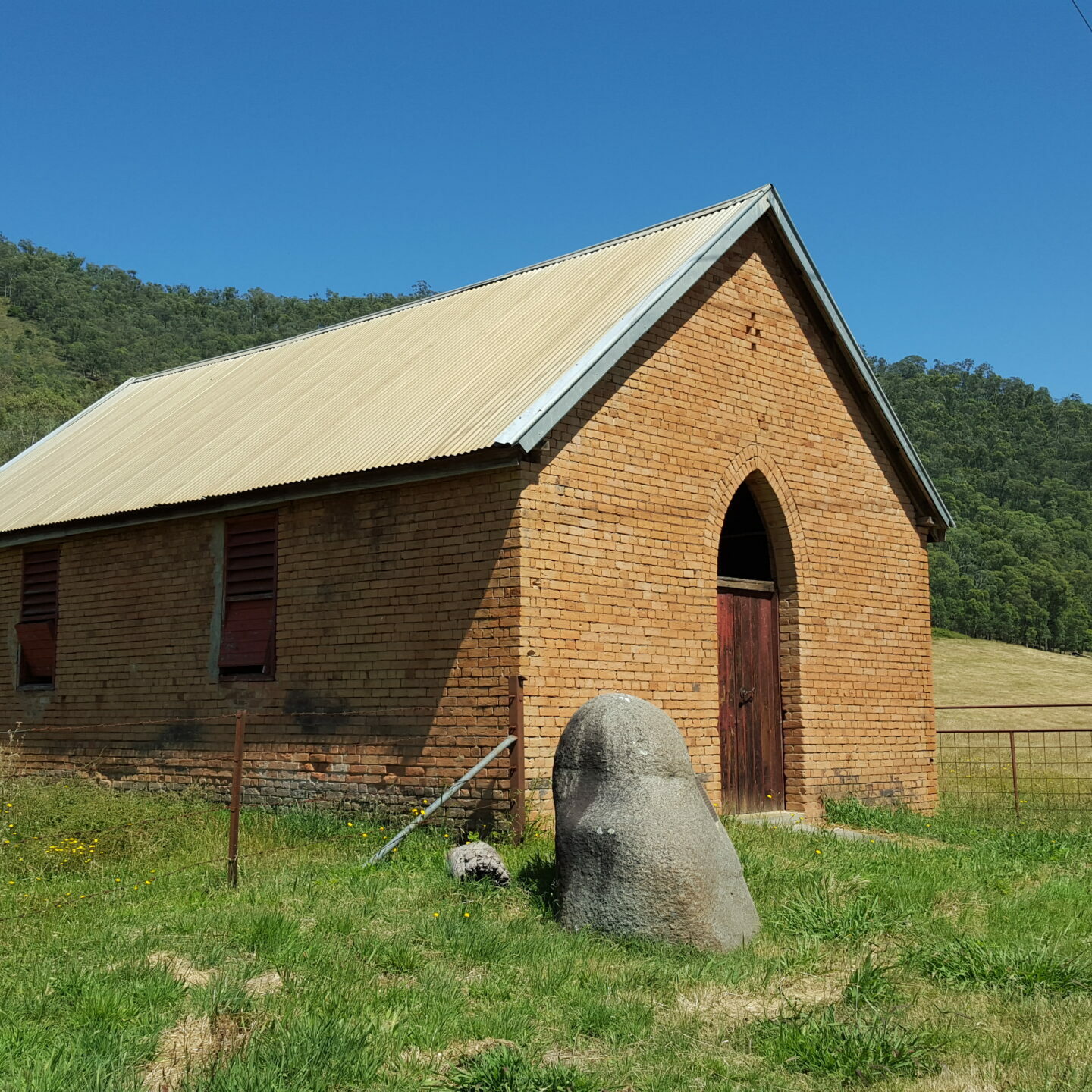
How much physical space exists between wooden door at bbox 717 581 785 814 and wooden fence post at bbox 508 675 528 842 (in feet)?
10.6

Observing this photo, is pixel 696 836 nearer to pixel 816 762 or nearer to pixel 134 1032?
pixel 134 1032

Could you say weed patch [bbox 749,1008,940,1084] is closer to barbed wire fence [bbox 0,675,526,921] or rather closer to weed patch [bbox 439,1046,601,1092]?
weed patch [bbox 439,1046,601,1092]

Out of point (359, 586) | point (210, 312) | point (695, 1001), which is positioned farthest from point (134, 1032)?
point (210, 312)

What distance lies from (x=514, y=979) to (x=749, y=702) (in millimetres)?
6916

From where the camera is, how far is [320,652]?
1202 cm

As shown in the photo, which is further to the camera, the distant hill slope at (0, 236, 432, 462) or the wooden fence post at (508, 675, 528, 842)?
the distant hill slope at (0, 236, 432, 462)

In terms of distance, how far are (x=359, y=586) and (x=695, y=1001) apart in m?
6.34

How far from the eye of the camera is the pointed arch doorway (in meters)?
12.7

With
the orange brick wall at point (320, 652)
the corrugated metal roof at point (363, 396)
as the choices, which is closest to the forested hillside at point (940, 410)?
the corrugated metal roof at point (363, 396)

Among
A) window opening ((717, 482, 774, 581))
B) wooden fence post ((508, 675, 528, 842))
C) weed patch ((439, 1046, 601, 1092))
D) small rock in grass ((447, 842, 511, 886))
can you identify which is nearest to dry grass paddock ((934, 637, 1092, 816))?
window opening ((717, 482, 774, 581))

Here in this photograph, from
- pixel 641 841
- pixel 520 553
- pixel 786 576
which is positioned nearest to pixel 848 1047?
pixel 641 841

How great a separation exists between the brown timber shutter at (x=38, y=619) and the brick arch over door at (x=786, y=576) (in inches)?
332

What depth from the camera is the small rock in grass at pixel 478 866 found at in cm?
833

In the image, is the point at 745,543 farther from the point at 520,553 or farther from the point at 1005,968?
the point at 1005,968
